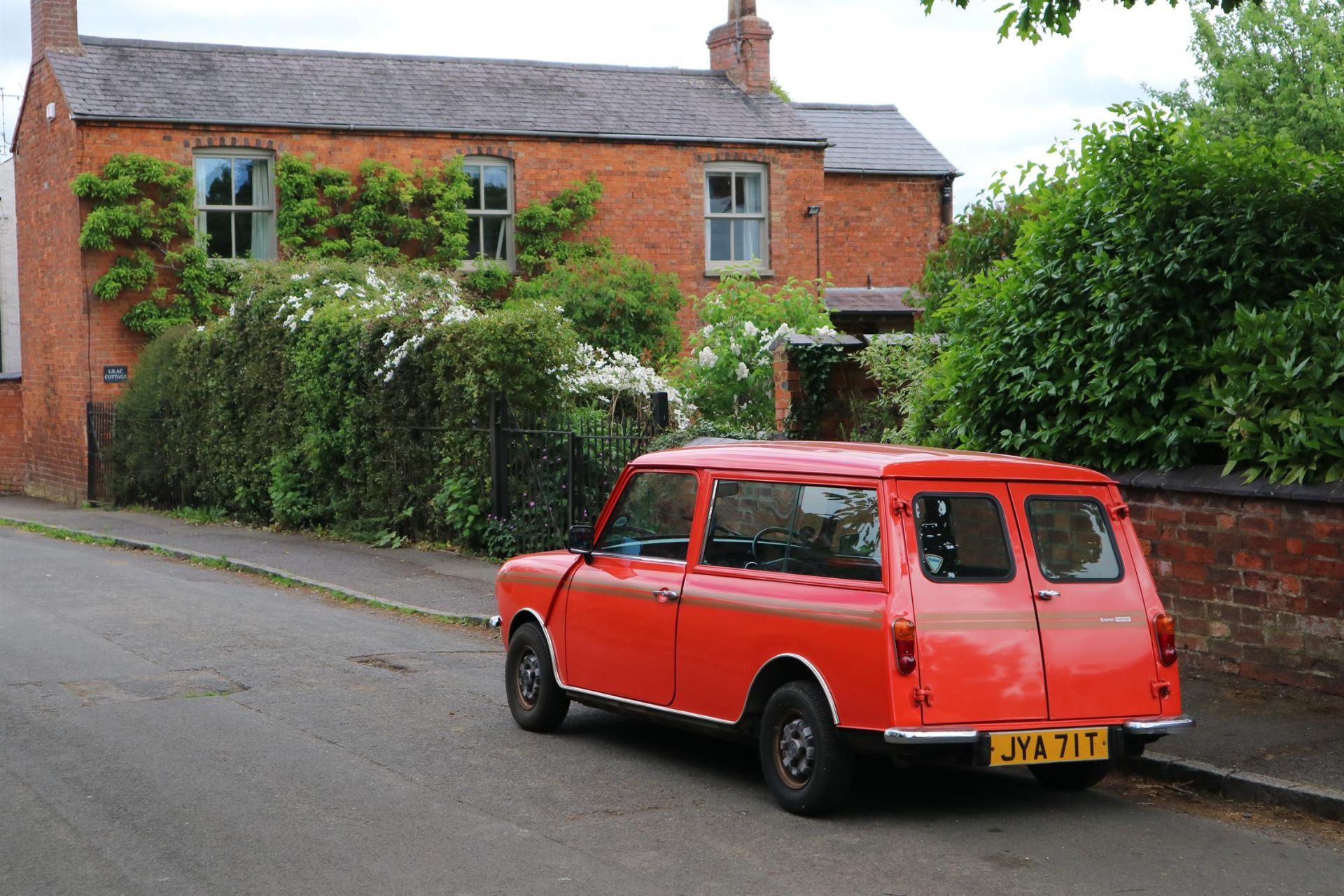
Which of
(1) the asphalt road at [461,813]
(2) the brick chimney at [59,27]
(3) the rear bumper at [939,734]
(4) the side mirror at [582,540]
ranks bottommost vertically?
(1) the asphalt road at [461,813]

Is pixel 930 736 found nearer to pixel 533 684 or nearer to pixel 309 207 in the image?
pixel 533 684

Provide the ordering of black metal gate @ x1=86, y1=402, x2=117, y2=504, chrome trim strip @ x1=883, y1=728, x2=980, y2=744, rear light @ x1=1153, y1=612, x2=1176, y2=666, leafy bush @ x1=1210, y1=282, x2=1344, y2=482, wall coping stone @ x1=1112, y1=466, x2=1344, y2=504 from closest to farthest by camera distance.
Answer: chrome trim strip @ x1=883, y1=728, x2=980, y2=744, rear light @ x1=1153, y1=612, x2=1176, y2=666, wall coping stone @ x1=1112, y1=466, x2=1344, y2=504, leafy bush @ x1=1210, y1=282, x2=1344, y2=482, black metal gate @ x1=86, y1=402, x2=117, y2=504

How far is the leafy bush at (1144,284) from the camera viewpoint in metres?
9.52

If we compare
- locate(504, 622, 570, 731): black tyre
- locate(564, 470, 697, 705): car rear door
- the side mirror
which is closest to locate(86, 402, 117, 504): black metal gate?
locate(504, 622, 570, 731): black tyre

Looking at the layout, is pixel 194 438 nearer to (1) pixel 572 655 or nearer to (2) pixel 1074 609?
(1) pixel 572 655

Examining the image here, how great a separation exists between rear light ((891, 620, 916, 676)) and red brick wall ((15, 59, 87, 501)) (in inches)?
891

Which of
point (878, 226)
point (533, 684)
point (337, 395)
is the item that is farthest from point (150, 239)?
point (533, 684)

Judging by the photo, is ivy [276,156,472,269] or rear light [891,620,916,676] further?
ivy [276,156,472,269]

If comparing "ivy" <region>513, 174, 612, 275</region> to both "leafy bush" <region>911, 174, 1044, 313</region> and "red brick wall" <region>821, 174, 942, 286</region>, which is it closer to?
"red brick wall" <region>821, 174, 942, 286</region>

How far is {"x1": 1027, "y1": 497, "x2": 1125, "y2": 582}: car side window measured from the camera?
258 inches

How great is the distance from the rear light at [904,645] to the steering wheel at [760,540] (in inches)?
31.2

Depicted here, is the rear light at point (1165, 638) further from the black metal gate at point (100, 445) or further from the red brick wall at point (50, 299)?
the red brick wall at point (50, 299)

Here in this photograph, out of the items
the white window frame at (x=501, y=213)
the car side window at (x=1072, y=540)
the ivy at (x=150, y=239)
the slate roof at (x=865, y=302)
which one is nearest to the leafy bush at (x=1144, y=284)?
the car side window at (x=1072, y=540)

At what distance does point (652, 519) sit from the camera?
25.4ft
